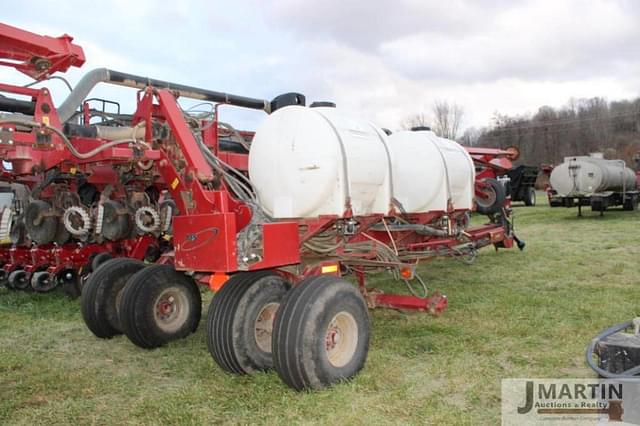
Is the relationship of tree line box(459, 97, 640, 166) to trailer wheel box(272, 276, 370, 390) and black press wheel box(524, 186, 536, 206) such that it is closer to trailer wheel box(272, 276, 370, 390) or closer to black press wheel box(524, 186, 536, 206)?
black press wheel box(524, 186, 536, 206)

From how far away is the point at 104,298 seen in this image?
5.41m

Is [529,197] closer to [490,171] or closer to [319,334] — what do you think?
[490,171]

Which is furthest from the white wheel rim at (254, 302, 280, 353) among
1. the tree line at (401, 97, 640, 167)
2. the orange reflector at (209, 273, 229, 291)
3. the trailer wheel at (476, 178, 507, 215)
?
the tree line at (401, 97, 640, 167)

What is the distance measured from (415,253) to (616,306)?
2.26 metres

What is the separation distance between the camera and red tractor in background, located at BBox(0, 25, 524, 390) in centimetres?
387

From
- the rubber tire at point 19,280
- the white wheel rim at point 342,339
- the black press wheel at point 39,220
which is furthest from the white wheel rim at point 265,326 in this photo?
the rubber tire at point 19,280

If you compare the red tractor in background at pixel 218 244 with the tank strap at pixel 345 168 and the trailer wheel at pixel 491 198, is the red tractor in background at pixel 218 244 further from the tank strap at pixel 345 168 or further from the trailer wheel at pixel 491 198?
the trailer wheel at pixel 491 198

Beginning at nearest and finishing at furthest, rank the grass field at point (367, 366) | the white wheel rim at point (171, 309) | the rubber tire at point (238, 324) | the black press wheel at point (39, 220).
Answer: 1. the grass field at point (367, 366)
2. the rubber tire at point (238, 324)
3. the white wheel rim at point (171, 309)
4. the black press wheel at point (39, 220)

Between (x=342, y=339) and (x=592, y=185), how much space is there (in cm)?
1602

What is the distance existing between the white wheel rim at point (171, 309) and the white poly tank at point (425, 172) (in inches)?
94.3

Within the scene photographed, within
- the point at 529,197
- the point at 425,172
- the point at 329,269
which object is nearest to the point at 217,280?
the point at 329,269

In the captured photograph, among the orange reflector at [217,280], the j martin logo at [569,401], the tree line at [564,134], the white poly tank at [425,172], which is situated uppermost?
the tree line at [564,134]

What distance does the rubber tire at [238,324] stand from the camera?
13.6 feet

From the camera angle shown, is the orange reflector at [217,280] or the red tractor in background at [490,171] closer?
the orange reflector at [217,280]
